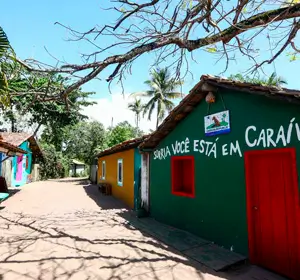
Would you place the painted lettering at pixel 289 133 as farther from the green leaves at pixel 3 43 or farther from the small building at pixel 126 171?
the small building at pixel 126 171

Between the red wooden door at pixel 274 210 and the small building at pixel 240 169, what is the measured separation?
16 mm

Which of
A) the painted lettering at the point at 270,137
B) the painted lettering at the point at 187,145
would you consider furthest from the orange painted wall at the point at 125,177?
the painted lettering at the point at 270,137

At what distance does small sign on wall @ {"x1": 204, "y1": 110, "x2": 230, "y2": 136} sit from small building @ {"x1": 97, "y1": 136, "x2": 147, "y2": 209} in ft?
12.0

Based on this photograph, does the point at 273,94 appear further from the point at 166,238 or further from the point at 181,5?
the point at 166,238

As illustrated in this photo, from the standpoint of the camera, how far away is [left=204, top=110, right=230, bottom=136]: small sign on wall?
553 cm

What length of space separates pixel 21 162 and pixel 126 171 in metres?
13.5

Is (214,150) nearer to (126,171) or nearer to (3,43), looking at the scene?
(3,43)

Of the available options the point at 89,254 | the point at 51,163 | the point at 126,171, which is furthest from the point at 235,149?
the point at 51,163

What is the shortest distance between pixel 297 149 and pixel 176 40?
296 centimetres

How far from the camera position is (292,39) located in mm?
4809

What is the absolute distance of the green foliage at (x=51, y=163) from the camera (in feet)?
95.7

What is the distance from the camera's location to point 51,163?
3003 cm

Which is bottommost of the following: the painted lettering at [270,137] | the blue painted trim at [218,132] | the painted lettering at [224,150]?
the painted lettering at [224,150]

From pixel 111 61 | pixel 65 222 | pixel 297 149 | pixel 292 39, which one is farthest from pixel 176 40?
pixel 65 222
